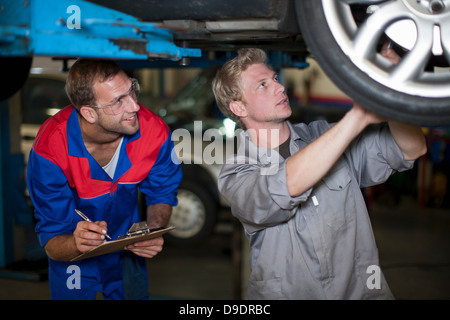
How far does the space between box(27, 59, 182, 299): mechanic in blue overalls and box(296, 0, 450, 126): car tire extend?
0.81 meters

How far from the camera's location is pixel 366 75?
1.20 m

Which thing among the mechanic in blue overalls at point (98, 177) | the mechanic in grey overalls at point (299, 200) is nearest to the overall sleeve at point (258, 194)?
the mechanic in grey overalls at point (299, 200)

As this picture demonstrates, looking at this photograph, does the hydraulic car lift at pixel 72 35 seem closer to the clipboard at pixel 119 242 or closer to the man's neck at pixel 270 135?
the man's neck at pixel 270 135

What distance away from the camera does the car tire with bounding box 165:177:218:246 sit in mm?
3928

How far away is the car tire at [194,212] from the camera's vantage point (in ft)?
12.9

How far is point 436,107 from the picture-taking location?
116 cm

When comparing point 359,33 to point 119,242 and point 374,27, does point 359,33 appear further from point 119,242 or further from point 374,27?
point 119,242

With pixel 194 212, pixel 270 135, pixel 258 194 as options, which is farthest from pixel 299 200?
pixel 194 212

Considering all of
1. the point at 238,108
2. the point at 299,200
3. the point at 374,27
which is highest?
the point at 374,27

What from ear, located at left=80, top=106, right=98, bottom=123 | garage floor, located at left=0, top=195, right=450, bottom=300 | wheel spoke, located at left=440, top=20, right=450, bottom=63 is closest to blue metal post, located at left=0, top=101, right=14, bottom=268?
garage floor, located at left=0, top=195, right=450, bottom=300

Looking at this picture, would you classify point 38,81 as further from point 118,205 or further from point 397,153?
point 397,153

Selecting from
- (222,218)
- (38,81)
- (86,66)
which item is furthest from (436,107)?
(38,81)

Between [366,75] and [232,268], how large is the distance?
8.86ft

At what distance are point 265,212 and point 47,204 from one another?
0.90 m
